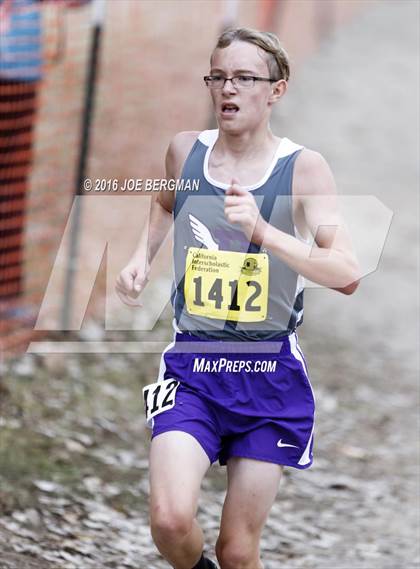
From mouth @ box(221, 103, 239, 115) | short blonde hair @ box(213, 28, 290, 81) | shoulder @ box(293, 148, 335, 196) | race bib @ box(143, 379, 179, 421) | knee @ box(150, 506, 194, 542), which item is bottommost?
knee @ box(150, 506, 194, 542)

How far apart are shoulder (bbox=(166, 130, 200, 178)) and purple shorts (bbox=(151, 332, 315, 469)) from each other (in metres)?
0.56

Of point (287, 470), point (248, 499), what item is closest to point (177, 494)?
point (248, 499)

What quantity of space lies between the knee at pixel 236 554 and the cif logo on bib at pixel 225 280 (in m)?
0.71

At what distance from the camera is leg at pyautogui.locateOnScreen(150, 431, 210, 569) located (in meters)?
3.42

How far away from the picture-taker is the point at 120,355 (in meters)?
6.92

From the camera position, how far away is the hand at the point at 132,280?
12.2 ft

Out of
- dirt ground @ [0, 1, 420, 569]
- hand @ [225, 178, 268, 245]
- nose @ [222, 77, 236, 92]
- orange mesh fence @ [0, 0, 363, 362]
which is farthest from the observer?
orange mesh fence @ [0, 0, 363, 362]

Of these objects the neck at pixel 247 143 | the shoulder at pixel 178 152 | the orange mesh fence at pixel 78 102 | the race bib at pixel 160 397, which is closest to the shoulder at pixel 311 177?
the neck at pixel 247 143

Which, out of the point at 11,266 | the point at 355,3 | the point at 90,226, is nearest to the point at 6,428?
the point at 11,266

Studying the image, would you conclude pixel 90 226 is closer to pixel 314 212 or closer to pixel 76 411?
pixel 76 411

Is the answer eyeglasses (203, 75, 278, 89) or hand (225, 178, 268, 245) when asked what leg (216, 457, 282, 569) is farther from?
eyeglasses (203, 75, 278, 89)

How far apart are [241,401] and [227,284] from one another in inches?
14.7

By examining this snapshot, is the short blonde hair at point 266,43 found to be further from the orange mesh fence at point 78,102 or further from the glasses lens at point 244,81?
the orange mesh fence at point 78,102

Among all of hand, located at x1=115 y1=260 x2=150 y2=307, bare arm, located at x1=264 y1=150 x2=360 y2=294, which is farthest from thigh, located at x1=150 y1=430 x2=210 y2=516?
bare arm, located at x1=264 y1=150 x2=360 y2=294
